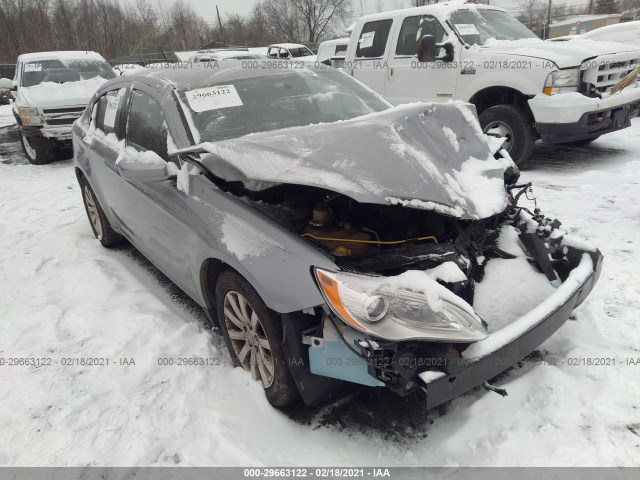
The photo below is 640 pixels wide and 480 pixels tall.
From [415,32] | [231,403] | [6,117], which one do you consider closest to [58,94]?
[415,32]

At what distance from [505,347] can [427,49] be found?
5.06 m

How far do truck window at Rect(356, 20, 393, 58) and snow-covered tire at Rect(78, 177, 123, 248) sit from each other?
471 cm

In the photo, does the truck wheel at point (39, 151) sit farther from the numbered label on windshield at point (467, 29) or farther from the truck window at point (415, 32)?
the numbered label on windshield at point (467, 29)

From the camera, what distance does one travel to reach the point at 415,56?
22.1 feet

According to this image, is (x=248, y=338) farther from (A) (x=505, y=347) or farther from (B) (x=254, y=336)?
(A) (x=505, y=347)

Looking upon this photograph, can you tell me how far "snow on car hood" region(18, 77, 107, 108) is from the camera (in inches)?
336

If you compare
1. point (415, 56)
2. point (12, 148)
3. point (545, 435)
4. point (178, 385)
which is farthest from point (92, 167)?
point (12, 148)

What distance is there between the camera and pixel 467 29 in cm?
645

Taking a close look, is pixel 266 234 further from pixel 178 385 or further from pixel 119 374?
pixel 119 374

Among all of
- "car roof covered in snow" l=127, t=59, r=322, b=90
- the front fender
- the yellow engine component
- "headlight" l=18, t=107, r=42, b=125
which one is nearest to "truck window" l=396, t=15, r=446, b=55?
"car roof covered in snow" l=127, t=59, r=322, b=90

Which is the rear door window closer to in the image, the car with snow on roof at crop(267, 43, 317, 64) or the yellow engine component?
the yellow engine component

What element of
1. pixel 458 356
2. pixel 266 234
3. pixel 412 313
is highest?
pixel 266 234

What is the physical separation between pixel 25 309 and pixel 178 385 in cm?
178

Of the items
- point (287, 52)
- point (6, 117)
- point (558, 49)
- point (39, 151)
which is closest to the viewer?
point (558, 49)
